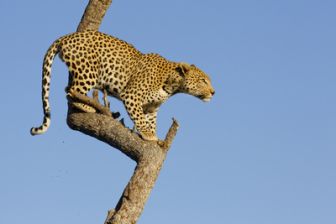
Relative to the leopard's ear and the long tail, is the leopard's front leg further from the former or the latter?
Answer: the long tail

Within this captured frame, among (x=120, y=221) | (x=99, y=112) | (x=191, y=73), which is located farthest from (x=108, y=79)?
(x=120, y=221)

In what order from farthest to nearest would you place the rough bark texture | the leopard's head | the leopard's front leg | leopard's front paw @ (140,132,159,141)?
1. the rough bark texture
2. the leopard's head
3. the leopard's front leg
4. leopard's front paw @ (140,132,159,141)

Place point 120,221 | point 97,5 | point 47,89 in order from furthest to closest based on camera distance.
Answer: point 97,5
point 47,89
point 120,221

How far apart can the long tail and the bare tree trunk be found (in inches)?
16.1

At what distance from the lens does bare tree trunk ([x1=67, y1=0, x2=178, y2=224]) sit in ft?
43.9

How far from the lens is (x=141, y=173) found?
13430mm

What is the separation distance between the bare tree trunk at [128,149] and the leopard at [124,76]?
19cm

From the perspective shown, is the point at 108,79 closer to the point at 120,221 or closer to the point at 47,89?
the point at 47,89

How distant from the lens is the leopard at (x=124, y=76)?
14.0 metres

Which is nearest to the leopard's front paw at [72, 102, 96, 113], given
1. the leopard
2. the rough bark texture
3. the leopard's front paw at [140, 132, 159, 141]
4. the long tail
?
the leopard

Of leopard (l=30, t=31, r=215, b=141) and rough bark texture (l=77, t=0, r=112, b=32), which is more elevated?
rough bark texture (l=77, t=0, r=112, b=32)

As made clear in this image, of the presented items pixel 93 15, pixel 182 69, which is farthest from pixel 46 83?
pixel 182 69

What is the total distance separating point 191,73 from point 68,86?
89.0 inches

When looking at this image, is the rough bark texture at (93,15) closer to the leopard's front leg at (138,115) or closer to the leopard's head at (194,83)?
the leopard's head at (194,83)
